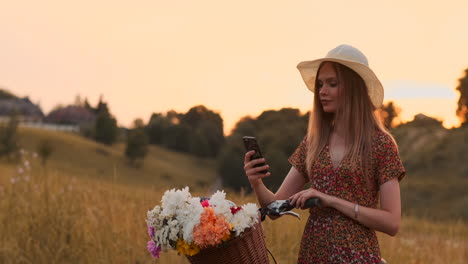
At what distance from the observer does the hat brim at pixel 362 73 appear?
2973mm

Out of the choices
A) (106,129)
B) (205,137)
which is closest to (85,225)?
(205,137)

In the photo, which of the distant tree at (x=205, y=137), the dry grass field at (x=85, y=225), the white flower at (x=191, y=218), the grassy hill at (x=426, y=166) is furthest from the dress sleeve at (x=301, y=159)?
the distant tree at (x=205, y=137)

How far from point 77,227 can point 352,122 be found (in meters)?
4.01

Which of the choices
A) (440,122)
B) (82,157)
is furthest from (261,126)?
(82,157)

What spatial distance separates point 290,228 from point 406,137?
4934cm

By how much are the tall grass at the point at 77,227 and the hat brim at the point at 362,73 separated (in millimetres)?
2937

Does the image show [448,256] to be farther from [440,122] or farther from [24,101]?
[24,101]

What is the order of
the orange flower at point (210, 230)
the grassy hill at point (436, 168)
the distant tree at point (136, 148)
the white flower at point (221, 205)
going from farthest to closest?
the distant tree at point (136, 148)
the grassy hill at point (436, 168)
the white flower at point (221, 205)
the orange flower at point (210, 230)

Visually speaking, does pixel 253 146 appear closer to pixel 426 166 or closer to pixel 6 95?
pixel 426 166

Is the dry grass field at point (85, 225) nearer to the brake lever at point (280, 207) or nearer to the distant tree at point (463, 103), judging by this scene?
the brake lever at point (280, 207)

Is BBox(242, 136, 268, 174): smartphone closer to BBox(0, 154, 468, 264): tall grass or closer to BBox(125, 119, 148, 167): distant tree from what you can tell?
BBox(0, 154, 468, 264): tall grass

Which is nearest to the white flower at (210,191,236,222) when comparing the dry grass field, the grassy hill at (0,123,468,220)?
the dry grass field

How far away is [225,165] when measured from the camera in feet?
218

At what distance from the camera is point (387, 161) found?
9.35ft
